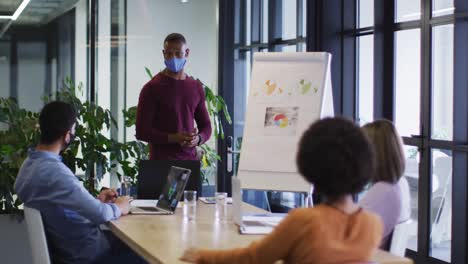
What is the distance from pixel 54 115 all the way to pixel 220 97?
3.79 m

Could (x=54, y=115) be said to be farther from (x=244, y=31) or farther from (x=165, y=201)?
(x=244, y=31)

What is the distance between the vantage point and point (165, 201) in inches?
163

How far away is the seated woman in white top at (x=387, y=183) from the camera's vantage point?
10.5 feet

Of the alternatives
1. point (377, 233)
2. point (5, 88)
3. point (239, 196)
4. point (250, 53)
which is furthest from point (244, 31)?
point (377, 233)

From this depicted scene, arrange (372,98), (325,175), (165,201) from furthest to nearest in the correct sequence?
(372,98) < (165,201) < (325,175)

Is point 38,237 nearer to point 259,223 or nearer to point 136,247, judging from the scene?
point 136,247

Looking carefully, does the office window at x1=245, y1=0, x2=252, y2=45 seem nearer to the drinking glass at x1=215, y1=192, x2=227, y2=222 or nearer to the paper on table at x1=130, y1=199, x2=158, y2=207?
the paper on table at x1=130, y1=199, x2=158, y2=207

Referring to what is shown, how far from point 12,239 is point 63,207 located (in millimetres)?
2315

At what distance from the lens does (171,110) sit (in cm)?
516

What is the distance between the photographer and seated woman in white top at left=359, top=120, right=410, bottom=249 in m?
3.20

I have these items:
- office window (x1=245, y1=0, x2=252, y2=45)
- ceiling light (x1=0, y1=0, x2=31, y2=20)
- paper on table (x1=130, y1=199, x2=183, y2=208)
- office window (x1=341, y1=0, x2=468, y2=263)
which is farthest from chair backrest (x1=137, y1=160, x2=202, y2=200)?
office window (x1=245, y1=0, x2=252, y2=45)

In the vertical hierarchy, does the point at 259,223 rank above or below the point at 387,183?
below

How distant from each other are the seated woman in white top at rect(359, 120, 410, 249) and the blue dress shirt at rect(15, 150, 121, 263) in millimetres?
1260

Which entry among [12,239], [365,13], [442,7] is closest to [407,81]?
[442,7]
